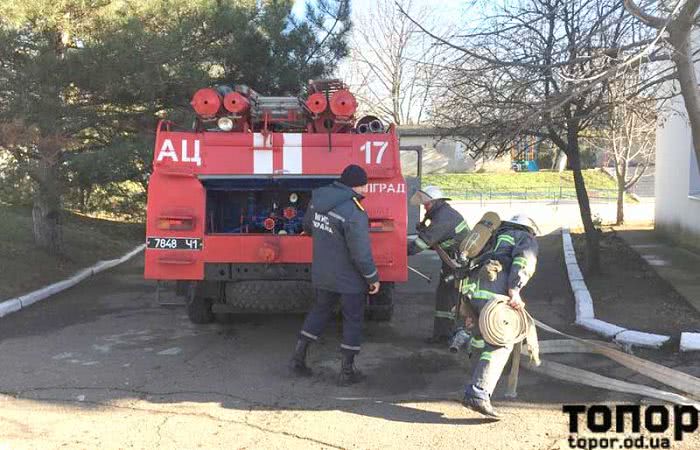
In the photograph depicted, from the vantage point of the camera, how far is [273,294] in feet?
19.8

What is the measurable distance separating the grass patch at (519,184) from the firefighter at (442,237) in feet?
92.7

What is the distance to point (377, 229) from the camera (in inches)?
233

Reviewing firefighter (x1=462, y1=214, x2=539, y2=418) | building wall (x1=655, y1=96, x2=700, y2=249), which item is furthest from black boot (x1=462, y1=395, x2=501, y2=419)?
building wall (x1=655, y1=96, x2=700, y2=249)

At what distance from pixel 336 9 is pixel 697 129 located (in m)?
7.69

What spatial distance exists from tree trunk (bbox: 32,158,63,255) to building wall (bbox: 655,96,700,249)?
1046cm

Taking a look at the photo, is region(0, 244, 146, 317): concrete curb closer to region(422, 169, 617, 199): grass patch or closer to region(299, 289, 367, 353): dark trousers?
region(299, 289, 367, 353): dark trousers

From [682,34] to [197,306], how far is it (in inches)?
214

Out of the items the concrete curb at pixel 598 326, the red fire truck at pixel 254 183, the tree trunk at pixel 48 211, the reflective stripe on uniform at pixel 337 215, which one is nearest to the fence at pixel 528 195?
the concrete curb at pixel 598 326

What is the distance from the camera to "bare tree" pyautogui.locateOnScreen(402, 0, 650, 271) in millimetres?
5863

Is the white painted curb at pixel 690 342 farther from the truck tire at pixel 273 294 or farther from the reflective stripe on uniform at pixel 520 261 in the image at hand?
the truck tire at pixel 273 294

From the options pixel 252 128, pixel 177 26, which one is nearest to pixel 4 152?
pixel 177 26

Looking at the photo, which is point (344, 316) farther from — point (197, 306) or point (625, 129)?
point (625, 129)

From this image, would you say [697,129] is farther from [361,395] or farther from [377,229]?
[361,395]

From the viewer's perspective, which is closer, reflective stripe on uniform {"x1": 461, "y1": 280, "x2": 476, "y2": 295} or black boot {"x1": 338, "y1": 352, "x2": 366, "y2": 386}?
reflective stripe on uniform {"x1": 461, "y1": 280, "x2": 476, "y2": 295}
